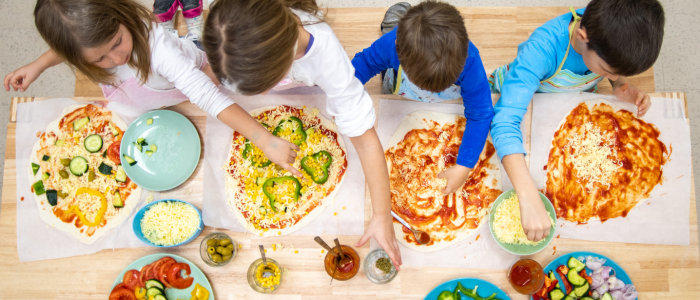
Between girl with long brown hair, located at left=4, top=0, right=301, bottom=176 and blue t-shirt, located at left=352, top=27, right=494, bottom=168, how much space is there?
1.63 ft

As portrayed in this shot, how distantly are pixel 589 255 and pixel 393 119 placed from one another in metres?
1.02

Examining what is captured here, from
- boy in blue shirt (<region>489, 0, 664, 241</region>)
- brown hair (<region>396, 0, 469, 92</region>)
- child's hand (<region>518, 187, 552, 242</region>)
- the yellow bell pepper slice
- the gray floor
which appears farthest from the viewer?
the gray floor

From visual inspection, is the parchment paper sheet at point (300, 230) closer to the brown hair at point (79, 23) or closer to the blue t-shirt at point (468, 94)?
the blue t-shirt at point (468, 94)

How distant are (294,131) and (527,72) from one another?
106 cm

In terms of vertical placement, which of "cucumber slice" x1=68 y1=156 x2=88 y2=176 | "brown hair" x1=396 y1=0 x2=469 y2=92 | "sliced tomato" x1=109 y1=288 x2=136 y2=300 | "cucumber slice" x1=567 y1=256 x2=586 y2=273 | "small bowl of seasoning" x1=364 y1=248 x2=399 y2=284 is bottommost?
"sliced tomato" x1=109 y1=288 x2=136 y2=300

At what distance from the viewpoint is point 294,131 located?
167cm

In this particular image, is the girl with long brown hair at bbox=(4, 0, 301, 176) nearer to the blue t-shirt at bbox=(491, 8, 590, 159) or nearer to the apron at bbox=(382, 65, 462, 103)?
the apron at bbox=(382, 65, 462, 103)

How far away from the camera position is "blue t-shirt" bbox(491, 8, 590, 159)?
5.00 feet

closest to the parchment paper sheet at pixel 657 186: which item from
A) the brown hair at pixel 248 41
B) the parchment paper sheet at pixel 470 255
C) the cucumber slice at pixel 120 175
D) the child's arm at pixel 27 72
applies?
the parchment paper sheet at pixel 470 255

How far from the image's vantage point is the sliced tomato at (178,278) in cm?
153

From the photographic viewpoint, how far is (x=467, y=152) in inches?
60.4

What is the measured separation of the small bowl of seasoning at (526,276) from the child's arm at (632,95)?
2.82ft

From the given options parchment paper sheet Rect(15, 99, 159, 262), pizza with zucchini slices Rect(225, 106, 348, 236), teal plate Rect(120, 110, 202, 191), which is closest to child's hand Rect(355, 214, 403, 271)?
pizza with zucchini slices Rect(225, 106, 348, 236)

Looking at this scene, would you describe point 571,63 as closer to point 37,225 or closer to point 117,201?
point 117,201
